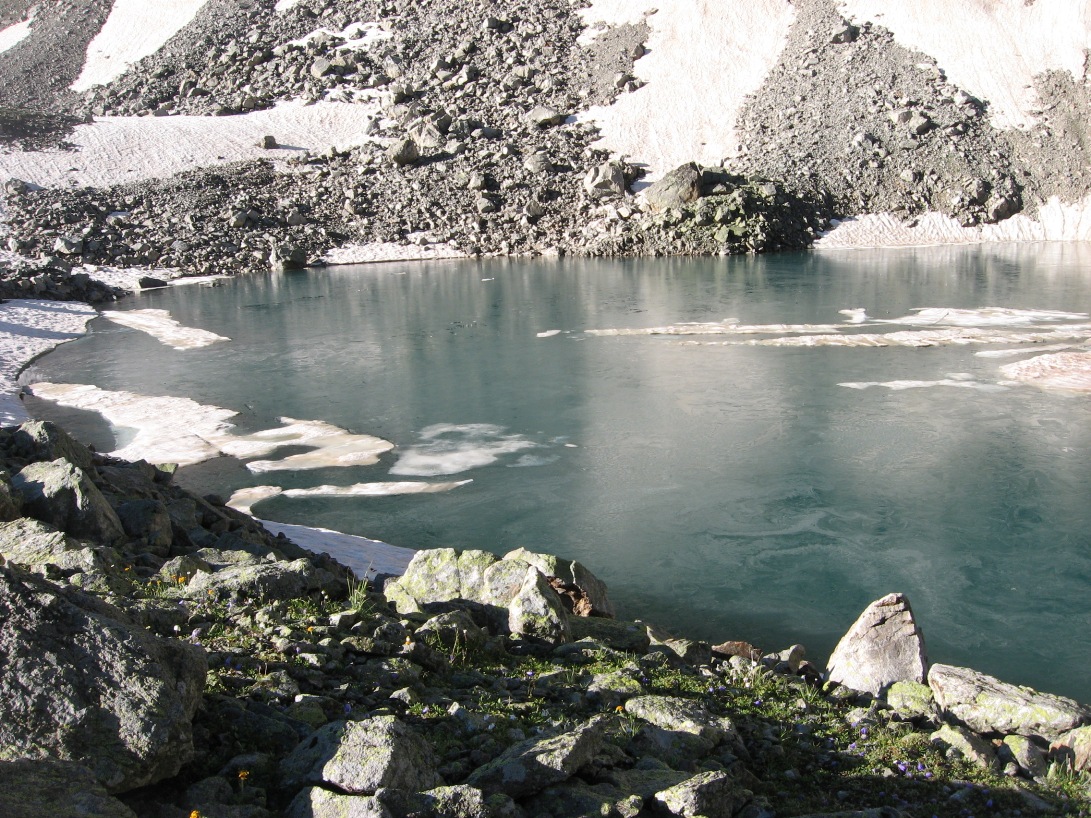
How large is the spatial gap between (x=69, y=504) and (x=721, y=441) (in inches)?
411

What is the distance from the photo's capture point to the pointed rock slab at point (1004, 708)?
22.2 ft

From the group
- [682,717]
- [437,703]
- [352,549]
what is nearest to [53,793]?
[437,703]

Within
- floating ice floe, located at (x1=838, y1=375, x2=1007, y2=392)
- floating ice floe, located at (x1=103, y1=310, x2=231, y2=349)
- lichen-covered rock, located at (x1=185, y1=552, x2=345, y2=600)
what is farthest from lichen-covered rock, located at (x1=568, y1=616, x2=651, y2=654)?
floating ice floe, located at (x1=103, y1=310, x2=231, y2=349)

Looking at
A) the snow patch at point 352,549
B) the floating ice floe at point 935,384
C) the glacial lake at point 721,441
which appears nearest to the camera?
the glacial lake at point 721,441

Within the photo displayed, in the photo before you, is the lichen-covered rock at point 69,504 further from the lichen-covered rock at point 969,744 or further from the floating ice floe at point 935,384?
the floating ice floe at point 935,384

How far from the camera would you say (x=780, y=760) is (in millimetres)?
5949

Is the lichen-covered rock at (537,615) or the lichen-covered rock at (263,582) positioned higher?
the lichen-covered rock at (263,582)

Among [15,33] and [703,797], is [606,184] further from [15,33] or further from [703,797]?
[15,33]

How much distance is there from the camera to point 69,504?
9.09 metres

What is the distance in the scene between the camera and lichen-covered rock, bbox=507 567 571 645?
7.73 meters

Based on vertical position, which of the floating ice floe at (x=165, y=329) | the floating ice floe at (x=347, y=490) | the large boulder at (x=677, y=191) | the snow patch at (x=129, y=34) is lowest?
the floating ice floe at (x=347, y=490)

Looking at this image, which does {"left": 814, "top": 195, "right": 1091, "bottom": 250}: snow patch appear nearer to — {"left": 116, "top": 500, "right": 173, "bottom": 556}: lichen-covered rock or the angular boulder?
the angular boulder

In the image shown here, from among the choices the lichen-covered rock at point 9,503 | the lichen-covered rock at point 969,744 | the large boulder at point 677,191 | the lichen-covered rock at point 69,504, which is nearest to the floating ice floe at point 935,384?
the lichen-covered rock at point 969,744

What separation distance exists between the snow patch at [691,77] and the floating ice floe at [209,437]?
146ft
